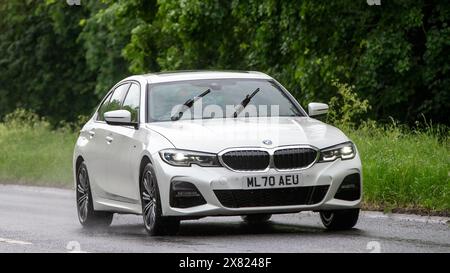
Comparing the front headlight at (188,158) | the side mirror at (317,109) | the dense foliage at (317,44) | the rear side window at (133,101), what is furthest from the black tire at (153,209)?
the dense foliage at (317,44)

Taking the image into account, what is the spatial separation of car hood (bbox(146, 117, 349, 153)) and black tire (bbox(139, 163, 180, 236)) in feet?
1.36

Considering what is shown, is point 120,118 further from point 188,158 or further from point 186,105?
point 188,158

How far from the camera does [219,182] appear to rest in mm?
12906

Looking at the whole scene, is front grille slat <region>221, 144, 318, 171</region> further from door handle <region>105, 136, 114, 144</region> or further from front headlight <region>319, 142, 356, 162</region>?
door handle <region>105, 136, 114, 144</region>

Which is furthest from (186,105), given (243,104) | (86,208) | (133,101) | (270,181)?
(86,208)

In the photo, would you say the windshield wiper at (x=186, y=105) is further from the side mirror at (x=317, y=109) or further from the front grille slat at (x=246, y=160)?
the front grille slat at (x=246, y=160)

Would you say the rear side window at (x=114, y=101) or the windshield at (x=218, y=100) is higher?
the windshield at (x=218, y=100)

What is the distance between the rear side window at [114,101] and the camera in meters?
15.7

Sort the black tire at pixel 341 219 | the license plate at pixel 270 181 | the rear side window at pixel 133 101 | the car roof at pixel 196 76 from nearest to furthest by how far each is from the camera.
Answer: the license plate at pixel 270 181, the black tire at pixel 341 219, the rear side window at pixel 133 101, the car roof at pixel 196 76

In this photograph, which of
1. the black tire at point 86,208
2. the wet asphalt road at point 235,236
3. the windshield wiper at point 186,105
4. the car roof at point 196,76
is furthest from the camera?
the black tire at point 86,208

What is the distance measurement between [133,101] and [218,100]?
104cm

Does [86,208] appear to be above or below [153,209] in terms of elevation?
below

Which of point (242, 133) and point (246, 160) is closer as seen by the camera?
point (246, 160)

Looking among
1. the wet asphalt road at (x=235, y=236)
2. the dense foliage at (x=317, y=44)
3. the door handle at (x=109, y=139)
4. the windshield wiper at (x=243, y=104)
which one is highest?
the windshield wiper at (x=243, y=104)
